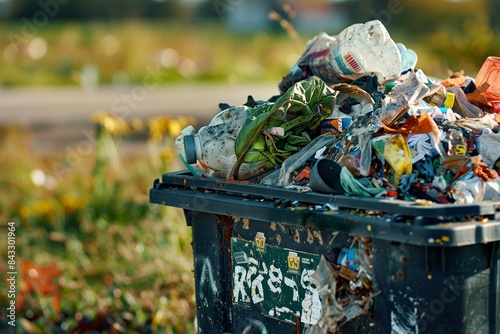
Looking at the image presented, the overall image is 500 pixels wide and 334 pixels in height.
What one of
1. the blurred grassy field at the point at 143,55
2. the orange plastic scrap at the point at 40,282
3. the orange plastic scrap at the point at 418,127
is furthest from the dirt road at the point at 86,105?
the orange plastic scrap at the point at 418,127

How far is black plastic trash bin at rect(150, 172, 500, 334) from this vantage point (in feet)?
8.08

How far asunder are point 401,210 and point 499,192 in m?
0.39

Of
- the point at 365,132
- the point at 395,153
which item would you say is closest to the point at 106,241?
the point at 365,132

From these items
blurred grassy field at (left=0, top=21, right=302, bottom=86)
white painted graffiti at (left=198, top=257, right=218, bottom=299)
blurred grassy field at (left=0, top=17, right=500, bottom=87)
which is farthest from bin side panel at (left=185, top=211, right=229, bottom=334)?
blurred grassy field at (left=0, top=21, right=302, bottom=86)

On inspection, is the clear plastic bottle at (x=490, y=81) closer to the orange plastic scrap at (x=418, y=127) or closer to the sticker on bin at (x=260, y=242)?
the orange plastic scrap at (x=418, y=127)

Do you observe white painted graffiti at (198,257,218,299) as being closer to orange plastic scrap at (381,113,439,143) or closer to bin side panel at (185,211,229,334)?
bin side panel at (185,211,229,334)

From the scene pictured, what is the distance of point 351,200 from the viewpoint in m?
2.67

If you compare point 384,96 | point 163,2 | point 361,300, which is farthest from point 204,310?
point 163,2

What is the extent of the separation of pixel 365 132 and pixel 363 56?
22.9 inches

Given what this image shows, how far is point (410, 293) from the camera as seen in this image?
253 centimetres

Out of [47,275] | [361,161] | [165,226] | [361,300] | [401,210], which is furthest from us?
[165,226]

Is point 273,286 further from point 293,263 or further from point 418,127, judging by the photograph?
point 418,127

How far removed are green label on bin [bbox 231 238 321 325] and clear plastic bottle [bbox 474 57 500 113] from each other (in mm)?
1050

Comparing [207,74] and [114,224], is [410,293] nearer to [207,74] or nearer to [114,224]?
[114,224]
